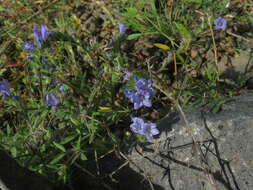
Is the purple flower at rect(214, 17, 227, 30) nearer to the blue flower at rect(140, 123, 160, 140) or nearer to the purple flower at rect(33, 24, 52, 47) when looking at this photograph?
the blue flower at rect(140, 123, 160, 140)

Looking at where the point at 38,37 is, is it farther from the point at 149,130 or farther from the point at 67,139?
the point at 149,130

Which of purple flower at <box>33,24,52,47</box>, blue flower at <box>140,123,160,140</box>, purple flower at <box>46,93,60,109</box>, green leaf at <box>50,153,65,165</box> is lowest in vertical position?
green leaf at <box>50,153,65,165</box>

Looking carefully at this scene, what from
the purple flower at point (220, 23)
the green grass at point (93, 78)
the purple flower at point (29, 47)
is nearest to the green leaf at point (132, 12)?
the green grass at point (93, 78)

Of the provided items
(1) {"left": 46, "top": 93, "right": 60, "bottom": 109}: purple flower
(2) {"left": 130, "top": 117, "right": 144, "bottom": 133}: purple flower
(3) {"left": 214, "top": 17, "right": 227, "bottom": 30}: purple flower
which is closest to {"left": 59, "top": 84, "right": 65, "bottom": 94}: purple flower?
(1) {"left": 46, "top": 93, "right": 60, "bottom": 109}: purple flower

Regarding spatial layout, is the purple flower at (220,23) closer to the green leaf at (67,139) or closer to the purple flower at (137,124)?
the purple flower at (137,124)

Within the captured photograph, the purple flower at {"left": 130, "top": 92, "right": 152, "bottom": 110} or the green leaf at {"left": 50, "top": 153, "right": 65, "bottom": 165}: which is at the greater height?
the purple flower at {"left": 130, "top": 92, "right": 152, "bottom": 110}

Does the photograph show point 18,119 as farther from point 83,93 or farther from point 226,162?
point 226,162

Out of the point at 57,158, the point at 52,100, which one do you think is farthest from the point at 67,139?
the point at 52,100
